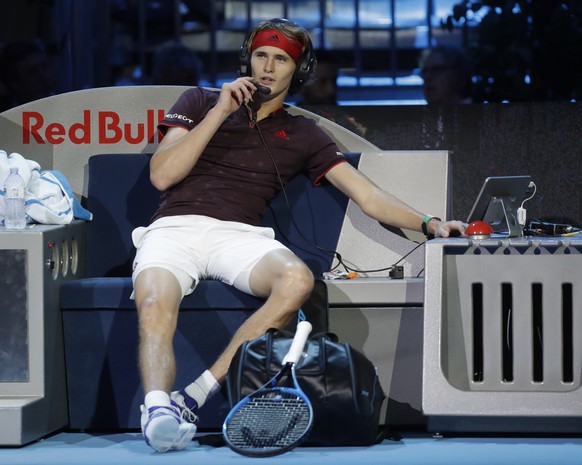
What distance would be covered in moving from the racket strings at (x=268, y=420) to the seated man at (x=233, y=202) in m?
0.15

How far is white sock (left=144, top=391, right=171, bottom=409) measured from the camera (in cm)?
273

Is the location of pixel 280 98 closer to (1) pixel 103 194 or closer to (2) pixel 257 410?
(1) pixel 103 194

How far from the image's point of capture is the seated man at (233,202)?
9.72ft

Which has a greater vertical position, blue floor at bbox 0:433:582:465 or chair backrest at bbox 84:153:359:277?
chair backrest at bbox 84:153:359:277

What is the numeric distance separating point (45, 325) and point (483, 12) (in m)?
2.92

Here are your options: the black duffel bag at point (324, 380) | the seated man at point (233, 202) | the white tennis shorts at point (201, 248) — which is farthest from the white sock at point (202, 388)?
the white tennis shorts at point (201, 248)

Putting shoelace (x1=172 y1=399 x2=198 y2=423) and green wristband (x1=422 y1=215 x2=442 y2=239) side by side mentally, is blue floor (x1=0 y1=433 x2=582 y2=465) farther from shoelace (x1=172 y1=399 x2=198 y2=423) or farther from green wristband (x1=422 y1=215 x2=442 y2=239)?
green wristband (x1=422 y1=215 x2=442 y2=239)

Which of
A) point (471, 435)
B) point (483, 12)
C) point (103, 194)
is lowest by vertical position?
point (471, 435)

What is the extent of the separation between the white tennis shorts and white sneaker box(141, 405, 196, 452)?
461 millimetres

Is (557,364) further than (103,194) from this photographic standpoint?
No

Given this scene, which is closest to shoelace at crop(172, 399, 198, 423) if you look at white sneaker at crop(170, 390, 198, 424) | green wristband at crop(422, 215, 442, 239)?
white sneaker at crop(170, 390, 198, 424)

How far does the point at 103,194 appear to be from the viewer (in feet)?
12.0

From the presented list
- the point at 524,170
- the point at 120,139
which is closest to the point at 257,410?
the point at 120,139

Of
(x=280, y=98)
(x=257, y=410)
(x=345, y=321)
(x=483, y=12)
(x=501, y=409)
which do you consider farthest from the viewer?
(x=483, y=12)
